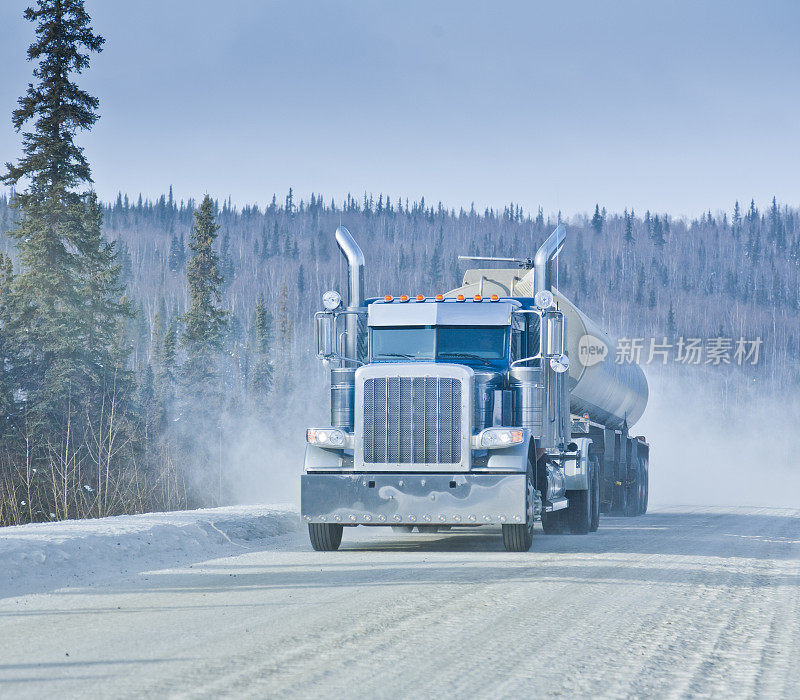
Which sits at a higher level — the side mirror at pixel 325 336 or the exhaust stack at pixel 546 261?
the exhaust stack at pixel 546 261

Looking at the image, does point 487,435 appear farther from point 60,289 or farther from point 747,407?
point 747,407

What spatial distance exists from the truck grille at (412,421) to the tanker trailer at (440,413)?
0.01m

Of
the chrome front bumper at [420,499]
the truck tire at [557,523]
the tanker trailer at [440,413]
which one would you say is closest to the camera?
the chrome front bumper at [420,499]

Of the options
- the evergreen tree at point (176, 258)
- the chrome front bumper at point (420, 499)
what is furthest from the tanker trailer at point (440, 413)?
the evergreen tree at point (176, 258)

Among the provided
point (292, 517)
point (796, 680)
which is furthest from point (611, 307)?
point (796, 680)

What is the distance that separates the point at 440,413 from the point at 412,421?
37 cm

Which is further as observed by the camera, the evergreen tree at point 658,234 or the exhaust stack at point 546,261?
the evergreen tree at point 658,234

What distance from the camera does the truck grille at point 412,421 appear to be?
1305 centimetres

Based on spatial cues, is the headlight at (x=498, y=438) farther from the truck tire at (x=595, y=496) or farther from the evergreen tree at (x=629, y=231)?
the evergreen tree at (x=629, y=231)

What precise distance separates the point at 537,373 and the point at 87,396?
2411 centimetres

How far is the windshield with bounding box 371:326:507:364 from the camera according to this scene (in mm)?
13984

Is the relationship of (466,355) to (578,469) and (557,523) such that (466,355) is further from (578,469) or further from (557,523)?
(557,523)

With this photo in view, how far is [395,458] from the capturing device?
43.2 feet

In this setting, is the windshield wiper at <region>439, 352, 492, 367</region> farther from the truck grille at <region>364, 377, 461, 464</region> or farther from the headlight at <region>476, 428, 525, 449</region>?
the headlight at <region>476, 428, 525, 449</region>
